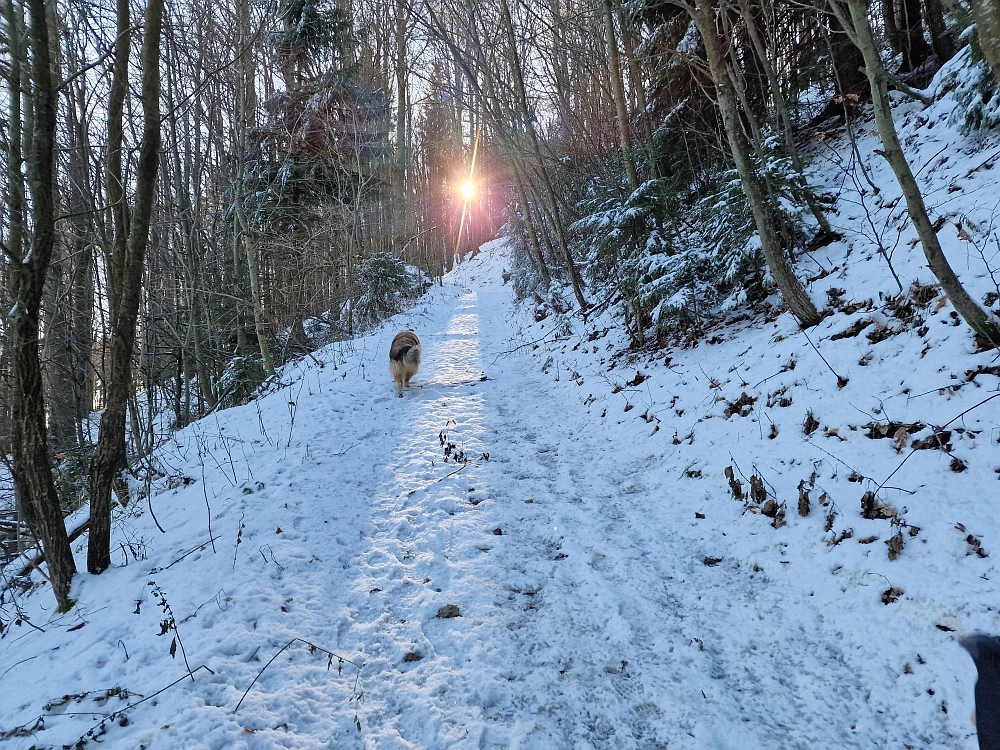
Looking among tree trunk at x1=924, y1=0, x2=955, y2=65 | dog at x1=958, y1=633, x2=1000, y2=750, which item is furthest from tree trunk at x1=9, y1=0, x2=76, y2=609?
tree trunk at x1=924, y1=0, x2=955, y2=65

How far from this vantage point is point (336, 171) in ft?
43.1

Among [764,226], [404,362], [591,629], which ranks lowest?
[591,629]

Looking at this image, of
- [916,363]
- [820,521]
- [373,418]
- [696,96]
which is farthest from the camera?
[696,96]

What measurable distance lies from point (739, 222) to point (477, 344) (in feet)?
26.3

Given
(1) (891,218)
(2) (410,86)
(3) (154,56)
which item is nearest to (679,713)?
(3) (154,56)

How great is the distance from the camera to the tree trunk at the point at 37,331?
9.93ft

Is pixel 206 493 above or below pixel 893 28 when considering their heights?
below

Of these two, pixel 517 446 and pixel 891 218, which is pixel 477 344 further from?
pixel 891 218

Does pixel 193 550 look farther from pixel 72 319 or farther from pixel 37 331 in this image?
pixel 72 319

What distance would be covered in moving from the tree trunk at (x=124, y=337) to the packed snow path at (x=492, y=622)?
38cm

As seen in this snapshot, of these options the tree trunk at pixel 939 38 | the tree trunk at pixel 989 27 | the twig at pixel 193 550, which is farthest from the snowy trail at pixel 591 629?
the tree trunk at pixel 939 38

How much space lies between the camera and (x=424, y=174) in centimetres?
3219

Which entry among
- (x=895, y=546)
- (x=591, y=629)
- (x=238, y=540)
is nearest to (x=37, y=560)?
(x=238, y=540)

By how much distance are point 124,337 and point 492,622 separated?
3.36m
